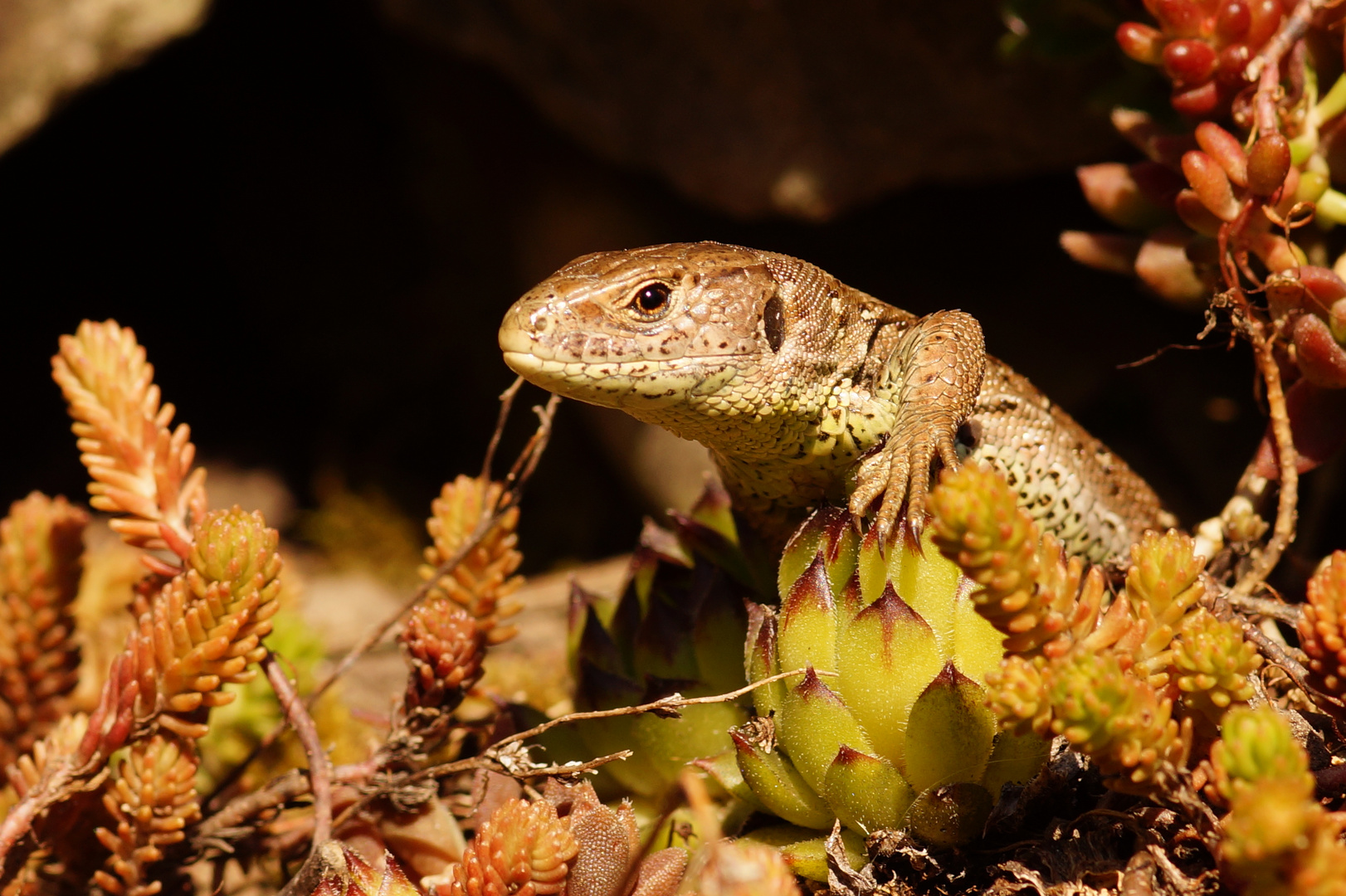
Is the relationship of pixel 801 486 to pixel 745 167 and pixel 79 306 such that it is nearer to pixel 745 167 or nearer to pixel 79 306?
pixel 745 167

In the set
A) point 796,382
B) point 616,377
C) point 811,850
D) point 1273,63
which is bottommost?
point 811,850

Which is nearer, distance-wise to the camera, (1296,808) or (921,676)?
(1296,808)

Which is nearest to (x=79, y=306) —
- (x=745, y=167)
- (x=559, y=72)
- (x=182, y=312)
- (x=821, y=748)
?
(x=182, y=312)

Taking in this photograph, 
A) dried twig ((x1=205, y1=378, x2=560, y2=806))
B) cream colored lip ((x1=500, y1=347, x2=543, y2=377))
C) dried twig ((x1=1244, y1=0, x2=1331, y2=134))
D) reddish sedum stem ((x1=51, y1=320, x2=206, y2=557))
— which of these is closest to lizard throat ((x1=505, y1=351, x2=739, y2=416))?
cream colored lip ((x1=500, y1=347, x2=543, y2=377))

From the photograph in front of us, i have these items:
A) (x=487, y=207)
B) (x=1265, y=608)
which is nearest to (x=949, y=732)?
(x=1265, y=608)

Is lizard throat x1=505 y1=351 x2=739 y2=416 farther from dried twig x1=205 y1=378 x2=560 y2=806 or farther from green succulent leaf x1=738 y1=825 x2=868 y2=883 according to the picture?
green succulent leaf x1=738 y1=825 x2=868 y2=883

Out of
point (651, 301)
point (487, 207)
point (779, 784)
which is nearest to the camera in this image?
point (779, 784)

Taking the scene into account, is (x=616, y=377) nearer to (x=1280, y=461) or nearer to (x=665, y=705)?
(x=665, y=705)

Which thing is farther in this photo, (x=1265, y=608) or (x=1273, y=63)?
(x=1273, y=63)
